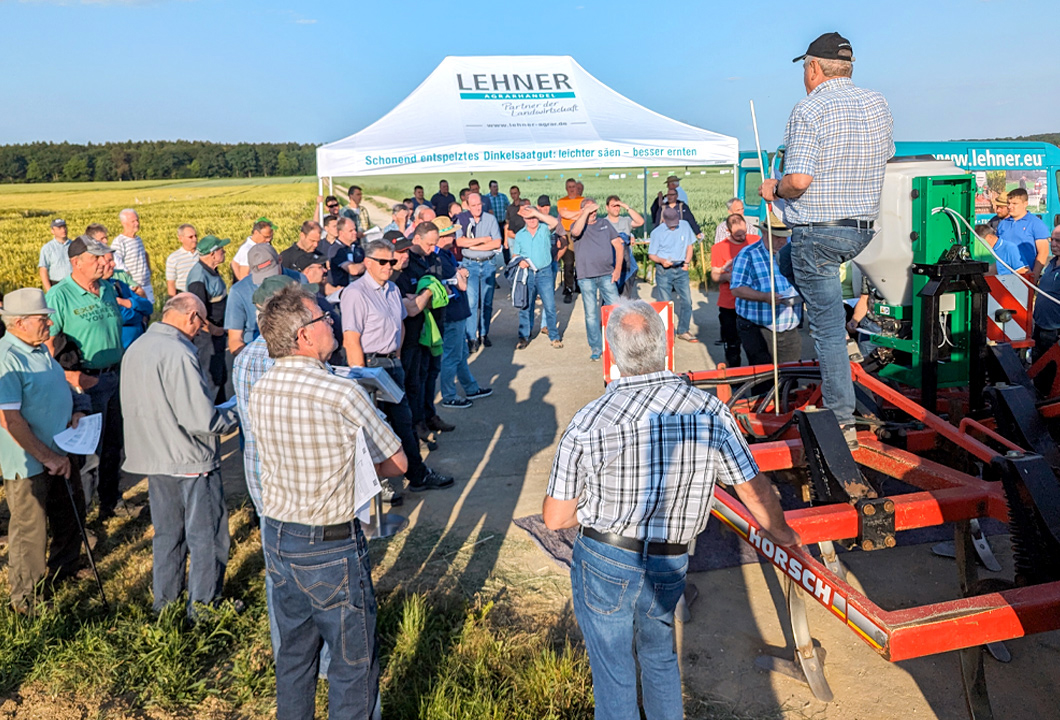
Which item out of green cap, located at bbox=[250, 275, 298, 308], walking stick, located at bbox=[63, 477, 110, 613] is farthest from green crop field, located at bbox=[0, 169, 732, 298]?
walking stick, located at bbox=[63, 477, 110, 613]

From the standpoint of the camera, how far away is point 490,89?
14.7 m

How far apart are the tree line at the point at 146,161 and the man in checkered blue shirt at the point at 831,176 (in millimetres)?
92005

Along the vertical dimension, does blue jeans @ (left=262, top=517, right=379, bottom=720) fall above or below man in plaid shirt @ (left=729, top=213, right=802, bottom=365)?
below

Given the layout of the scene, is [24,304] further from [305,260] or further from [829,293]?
[829,293]

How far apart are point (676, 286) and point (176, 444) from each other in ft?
25.6

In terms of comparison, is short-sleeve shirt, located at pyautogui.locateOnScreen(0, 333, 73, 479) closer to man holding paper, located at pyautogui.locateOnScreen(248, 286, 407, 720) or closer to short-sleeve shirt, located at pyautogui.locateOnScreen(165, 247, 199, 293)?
man holding paper, located at pyautogui.locateOnScreen(248, 286, 407, 720)

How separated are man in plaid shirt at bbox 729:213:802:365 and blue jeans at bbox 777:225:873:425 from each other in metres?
2.36

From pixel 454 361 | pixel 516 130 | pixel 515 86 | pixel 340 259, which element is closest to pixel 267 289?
pixel 454 361

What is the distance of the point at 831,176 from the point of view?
382cm

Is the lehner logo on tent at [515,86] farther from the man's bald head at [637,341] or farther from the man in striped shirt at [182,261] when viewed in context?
the man's bald head at [637,341]

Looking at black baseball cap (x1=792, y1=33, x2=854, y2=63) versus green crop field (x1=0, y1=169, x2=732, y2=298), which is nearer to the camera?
black baseball cap (x1=792, y1=33, x2=854, y2=63)

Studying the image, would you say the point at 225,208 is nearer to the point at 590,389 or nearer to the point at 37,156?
the point at 590,389

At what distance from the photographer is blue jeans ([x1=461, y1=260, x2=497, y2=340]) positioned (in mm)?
11148

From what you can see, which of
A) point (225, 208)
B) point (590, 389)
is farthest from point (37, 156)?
point (590, 389)
